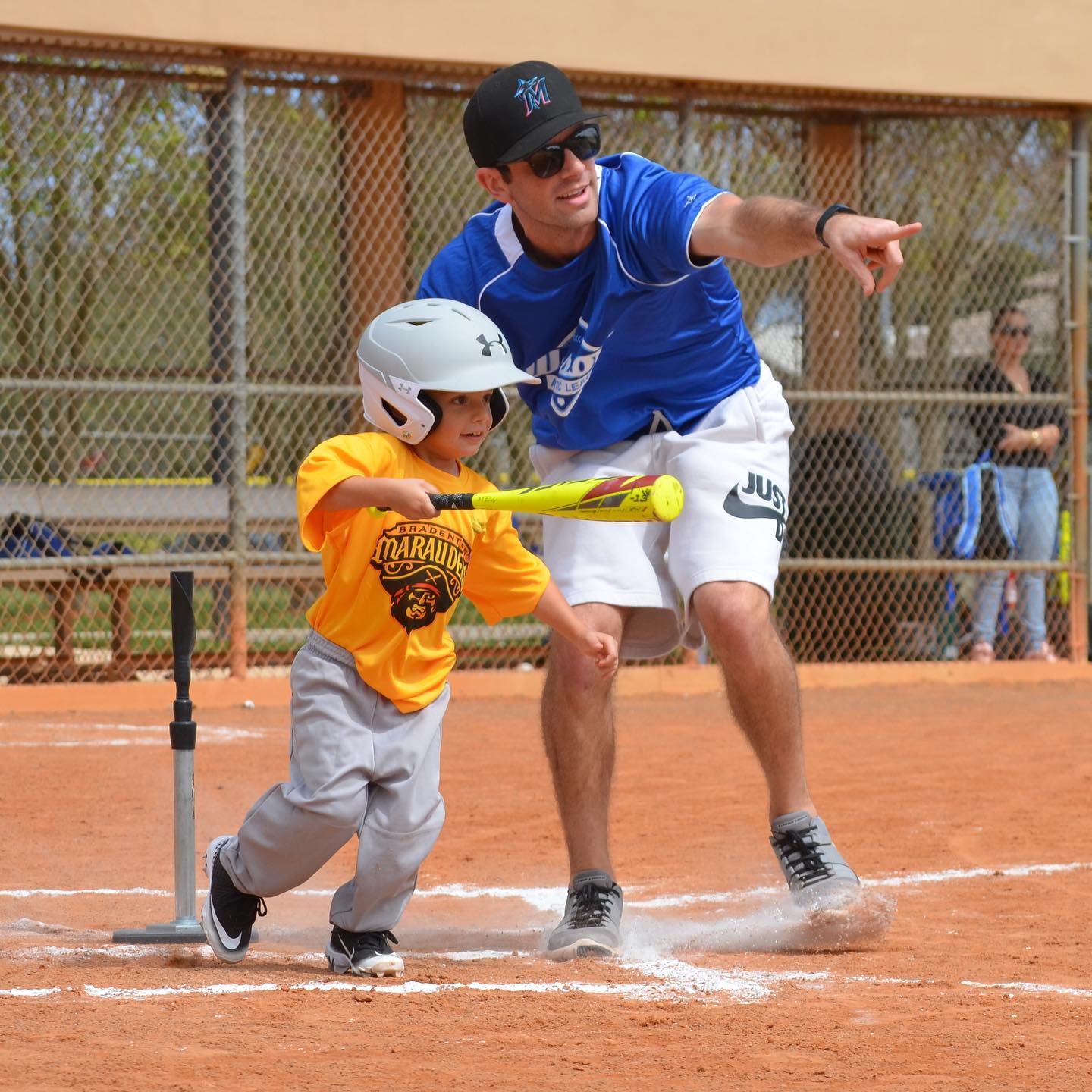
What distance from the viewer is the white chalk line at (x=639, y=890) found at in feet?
15.9

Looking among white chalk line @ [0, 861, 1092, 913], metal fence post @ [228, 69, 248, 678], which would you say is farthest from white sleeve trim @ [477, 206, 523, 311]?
metal fence post @ [228, 69, 248, 678]

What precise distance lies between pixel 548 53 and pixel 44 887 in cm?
667

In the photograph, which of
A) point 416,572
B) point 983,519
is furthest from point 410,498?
point 983,519

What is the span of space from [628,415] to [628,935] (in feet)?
4.40

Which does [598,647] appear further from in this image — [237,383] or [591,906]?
[237,383]

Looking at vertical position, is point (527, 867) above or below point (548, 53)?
below

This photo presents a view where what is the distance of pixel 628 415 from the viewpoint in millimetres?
4531

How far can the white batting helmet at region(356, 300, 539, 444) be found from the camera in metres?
3.82

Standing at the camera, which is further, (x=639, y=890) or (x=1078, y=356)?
(x=1078, y=356)

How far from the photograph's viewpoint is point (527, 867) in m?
5.45

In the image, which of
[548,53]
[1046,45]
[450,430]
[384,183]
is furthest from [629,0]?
[450,430]

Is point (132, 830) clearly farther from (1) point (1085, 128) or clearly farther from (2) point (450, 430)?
(1) point (1085, 128)

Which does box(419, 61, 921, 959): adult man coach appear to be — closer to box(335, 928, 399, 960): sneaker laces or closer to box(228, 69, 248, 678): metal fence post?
box(335, 928, 399, 960): sneaker laces

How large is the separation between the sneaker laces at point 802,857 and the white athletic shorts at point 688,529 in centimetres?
62
